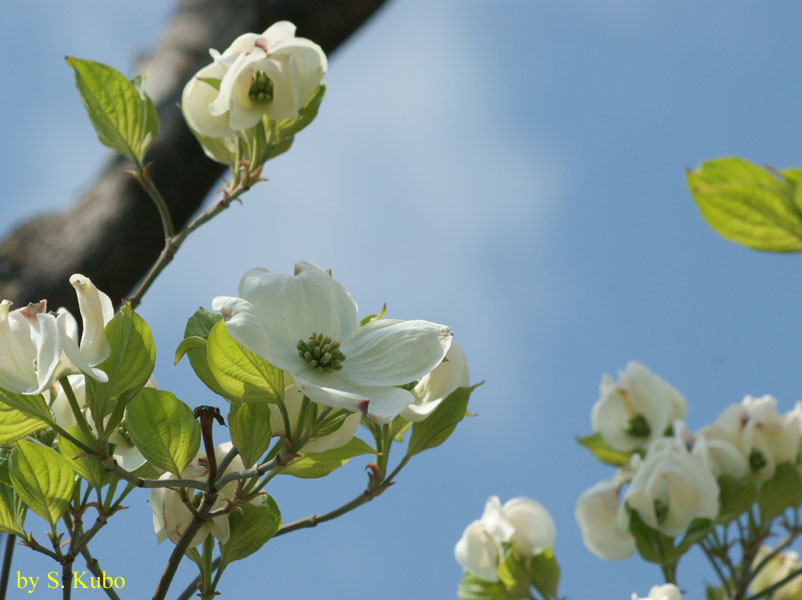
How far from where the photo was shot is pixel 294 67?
2.40 feet

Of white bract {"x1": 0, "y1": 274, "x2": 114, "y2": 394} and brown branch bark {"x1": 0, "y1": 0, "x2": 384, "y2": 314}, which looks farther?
brown branch bark {"x1": 0, "y1": 0, "x2": 384, "y2": 314}

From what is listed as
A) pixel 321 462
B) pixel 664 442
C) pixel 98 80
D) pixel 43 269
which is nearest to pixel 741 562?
pixel 664 442

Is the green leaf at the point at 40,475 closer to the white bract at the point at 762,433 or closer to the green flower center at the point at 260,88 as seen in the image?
the green flower center at the point at 260,88

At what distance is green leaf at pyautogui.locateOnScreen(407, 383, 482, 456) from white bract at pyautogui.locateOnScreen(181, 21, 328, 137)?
300 millimetres

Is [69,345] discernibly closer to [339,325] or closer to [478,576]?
[339,325]

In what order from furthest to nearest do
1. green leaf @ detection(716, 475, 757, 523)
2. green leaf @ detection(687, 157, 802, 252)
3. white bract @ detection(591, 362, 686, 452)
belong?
white bract @ detection(591, 362, 686, 452)
green leaf @ detection(716, 475, 757, 523)
green leaf @ detection(687, 157, 802, 252)

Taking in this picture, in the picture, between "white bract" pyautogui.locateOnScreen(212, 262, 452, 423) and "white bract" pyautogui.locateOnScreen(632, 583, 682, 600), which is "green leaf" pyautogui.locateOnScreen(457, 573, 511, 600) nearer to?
"white bract" pyautogui.locateOnScreen(632, 583, 682, 600)

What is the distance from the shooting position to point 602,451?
2.79 feet

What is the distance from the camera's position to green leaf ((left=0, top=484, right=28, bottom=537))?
1.91ft

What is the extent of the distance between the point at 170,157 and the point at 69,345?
1262 mm

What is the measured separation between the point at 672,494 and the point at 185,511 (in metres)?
0.34

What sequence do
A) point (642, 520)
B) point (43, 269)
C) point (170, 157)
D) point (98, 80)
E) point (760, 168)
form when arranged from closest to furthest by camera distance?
point (760, 168) < point (642, 520) < point (98, 80) < point (43, 269) < point (170, 157)

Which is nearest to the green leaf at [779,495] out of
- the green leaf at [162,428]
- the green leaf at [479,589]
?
the green leaf at [479,589]

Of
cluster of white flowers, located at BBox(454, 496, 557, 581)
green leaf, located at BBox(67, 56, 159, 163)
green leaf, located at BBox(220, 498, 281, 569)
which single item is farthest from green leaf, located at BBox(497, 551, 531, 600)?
green leaf, located at BBox(67, 56, 159, 163)
